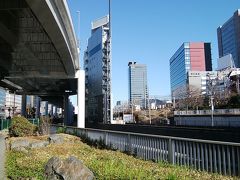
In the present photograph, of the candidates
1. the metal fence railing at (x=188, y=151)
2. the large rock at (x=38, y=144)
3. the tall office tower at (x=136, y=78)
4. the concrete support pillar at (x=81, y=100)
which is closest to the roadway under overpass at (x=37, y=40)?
the concrete support pillar at (x=81, y=100)

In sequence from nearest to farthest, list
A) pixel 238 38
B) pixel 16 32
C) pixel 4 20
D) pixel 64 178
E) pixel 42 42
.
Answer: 1. pixel 64 178
2. pixel 4 20
3. pixel 16 32
4. pixel 42 42
5. pixel 238 38

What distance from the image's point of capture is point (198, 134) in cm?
2219

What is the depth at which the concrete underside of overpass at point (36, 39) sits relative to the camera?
22.3 m

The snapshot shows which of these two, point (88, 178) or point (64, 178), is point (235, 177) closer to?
point (88, 178)

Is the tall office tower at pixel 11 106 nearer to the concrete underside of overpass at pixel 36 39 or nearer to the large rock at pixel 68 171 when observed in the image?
the concrete underside of overpass at pixel 36 39

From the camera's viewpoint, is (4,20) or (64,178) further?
(4,20)

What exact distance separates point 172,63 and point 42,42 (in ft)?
543

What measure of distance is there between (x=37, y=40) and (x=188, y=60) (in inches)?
5687

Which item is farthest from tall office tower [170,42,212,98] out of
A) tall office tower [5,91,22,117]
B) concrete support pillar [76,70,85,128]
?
concrete support pillar [76,70,85,128]

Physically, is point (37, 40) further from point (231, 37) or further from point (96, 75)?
point (231, 37)

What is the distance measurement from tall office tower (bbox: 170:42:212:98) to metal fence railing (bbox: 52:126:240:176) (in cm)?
14755

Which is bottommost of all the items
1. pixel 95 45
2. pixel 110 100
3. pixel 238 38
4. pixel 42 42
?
pixel 110 100

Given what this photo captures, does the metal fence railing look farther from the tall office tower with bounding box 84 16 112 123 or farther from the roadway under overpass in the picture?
the tall office tower with bounding box 84 16 112 123

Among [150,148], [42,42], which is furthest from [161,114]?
[150,148]
